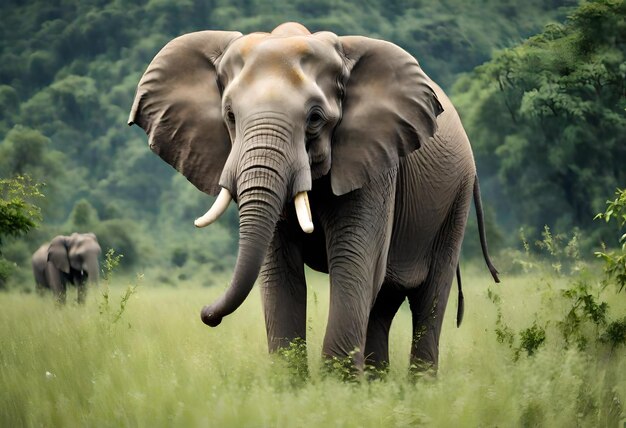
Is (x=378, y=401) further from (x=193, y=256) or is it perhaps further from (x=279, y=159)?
(x=193, y=256)

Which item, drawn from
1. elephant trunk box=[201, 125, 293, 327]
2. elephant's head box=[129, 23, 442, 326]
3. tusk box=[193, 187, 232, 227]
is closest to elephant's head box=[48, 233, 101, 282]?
elephant's head box=[129, 23, 442, 326]

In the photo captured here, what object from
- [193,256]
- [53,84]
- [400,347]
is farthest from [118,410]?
[53,84]

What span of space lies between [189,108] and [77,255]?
13762mm

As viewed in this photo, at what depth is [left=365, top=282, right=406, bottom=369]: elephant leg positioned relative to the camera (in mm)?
8992

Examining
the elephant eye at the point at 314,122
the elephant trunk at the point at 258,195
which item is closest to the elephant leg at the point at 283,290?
the elephant eye at the point at 314,122

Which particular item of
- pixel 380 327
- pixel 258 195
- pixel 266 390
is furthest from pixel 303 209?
pixel 380 327

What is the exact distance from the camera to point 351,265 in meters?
7.14

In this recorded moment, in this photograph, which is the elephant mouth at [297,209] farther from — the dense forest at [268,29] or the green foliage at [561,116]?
the dense forest at [268,29]

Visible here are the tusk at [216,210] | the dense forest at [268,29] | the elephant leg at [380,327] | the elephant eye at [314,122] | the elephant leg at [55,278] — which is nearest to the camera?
the tusk at [216,210]

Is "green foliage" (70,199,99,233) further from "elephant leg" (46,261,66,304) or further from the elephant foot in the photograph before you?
the elephant foot

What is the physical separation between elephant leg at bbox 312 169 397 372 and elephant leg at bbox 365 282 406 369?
5.52 ft

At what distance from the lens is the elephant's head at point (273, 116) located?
6.38 metres

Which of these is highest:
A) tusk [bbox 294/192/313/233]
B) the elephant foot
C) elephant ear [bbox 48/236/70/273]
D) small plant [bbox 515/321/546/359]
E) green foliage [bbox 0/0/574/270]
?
tusk [bbox 294/192/313/233]

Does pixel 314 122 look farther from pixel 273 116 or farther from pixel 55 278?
pixel 55 278
